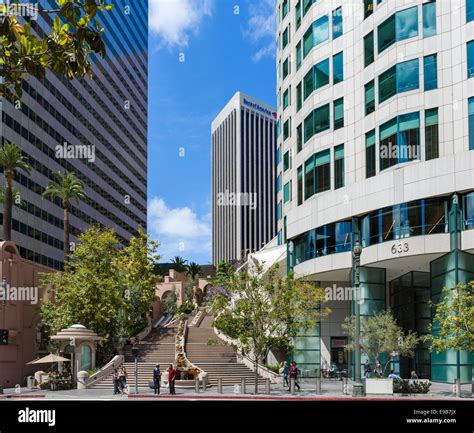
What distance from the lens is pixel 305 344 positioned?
53.8 m

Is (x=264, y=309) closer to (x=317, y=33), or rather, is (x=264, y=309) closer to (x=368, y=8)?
(x=368, y=8)

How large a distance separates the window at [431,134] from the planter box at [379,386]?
1584cm

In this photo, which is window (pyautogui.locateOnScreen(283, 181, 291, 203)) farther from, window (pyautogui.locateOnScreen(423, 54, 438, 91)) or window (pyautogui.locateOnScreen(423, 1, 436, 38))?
window (pyautogui.locateOnScreen(423, 1, 436, 38))

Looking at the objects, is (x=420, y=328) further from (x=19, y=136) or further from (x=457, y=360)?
(x=19, y=136)

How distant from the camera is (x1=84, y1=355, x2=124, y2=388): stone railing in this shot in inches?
1678

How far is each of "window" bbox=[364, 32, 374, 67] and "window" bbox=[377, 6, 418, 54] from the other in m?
1.40

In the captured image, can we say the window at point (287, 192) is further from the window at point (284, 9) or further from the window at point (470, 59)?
the window at point (470, 59)

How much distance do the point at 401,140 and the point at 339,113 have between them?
7962 millimetres

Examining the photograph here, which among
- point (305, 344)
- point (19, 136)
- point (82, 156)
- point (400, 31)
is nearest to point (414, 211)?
point (400, 31)

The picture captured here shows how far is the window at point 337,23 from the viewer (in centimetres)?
5228

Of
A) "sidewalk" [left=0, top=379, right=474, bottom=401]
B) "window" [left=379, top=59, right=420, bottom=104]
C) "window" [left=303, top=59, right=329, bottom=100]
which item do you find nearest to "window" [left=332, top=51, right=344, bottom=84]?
"window" [left=303, top=59, right=329, bottom=100]

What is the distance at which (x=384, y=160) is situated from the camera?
46.2 meters

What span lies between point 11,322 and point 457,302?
29.3 metres

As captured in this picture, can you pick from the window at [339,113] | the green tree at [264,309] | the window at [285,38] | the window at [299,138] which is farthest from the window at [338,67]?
the green tree at [264,309]
